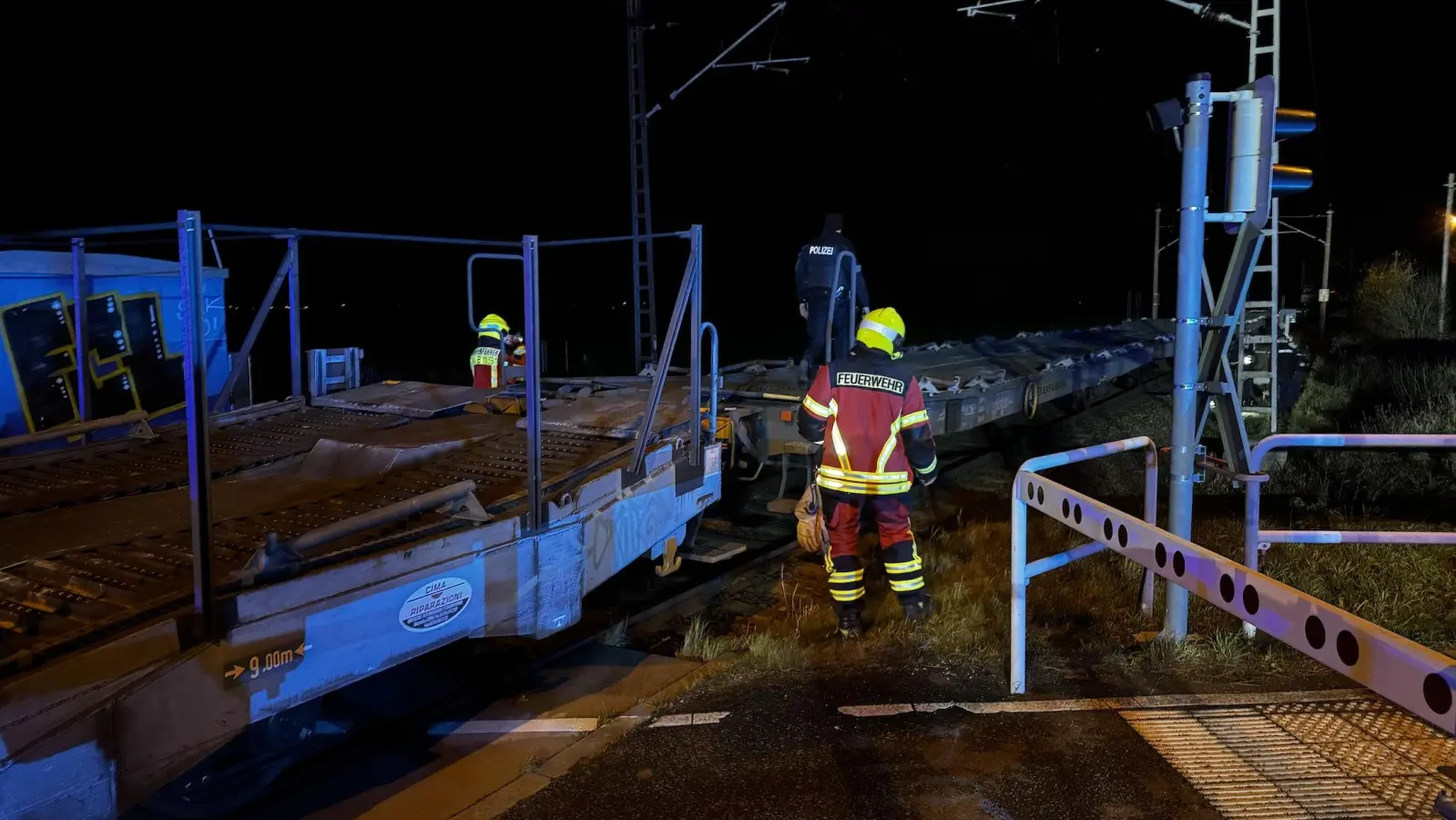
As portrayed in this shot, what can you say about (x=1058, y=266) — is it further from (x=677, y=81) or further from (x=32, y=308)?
(x=32, y=308)

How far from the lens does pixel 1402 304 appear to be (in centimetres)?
3017

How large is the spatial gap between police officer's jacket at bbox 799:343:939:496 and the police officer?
8.37 ft

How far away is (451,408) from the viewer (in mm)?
7637

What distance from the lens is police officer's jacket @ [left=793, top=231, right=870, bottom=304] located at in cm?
849

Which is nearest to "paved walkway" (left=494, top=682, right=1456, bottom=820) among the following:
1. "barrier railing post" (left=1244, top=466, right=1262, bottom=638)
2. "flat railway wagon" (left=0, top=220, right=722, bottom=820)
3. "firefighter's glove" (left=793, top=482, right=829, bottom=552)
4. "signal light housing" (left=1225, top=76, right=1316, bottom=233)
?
"barrier railing post" (left=1244, top=466, right=1262, bottom=638)

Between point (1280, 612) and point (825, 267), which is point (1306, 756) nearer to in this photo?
point (1280, 612)

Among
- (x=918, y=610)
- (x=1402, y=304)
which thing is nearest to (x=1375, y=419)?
(x=918, y=610)

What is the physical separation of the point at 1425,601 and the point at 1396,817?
290cm

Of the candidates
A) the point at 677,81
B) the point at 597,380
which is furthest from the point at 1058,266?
the point at 597,380

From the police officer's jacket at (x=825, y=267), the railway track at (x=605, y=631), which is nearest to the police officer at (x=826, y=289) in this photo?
the police officer's jacket at (x=825, y=267)

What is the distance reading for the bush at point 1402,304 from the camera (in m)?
29.6

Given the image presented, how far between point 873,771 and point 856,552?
80.6 inches

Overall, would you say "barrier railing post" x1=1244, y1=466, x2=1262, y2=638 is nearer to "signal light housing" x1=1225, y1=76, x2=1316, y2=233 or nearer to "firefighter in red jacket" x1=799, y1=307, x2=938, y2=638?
"signal light housing" x1=1225, y1=76, x2=1316, y2=233

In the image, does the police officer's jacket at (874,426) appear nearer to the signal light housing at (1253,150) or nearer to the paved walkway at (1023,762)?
the paved walkway at (1023,762)
